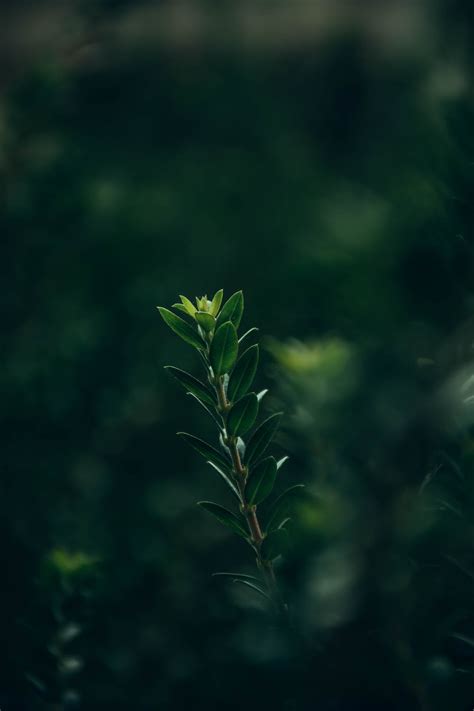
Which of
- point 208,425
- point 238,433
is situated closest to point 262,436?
point 238,433

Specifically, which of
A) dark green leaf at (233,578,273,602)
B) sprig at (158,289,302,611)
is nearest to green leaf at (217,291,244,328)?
sprig at (158,289,302,611)

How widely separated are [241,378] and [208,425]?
315 millimetres

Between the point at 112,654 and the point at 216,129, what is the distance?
1.09 m

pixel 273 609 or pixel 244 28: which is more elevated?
pixel 244 28

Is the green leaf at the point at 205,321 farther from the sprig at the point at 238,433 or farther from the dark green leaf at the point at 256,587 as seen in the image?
the dark green leaf at the point at 256,587

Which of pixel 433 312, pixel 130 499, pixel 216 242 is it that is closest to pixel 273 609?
pixel 433 312

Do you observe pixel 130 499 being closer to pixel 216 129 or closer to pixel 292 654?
pixel 292 654

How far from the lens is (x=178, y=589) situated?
1.55ft

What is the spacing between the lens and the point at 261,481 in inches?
11.5

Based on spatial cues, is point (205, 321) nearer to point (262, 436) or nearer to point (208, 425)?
point (262, 436)

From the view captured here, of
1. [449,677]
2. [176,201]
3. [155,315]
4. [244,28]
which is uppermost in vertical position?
[244,28]

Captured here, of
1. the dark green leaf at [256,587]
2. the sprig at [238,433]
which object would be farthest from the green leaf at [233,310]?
the dark green leaf at [256,587]

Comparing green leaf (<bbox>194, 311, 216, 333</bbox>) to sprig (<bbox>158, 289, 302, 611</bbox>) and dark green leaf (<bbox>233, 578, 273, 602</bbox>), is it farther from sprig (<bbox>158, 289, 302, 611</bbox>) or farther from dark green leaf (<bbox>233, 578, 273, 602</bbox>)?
dark green leaf (<bbox>233, 578, 273, 602</bbox>)

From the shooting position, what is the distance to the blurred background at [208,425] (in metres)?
0.28
